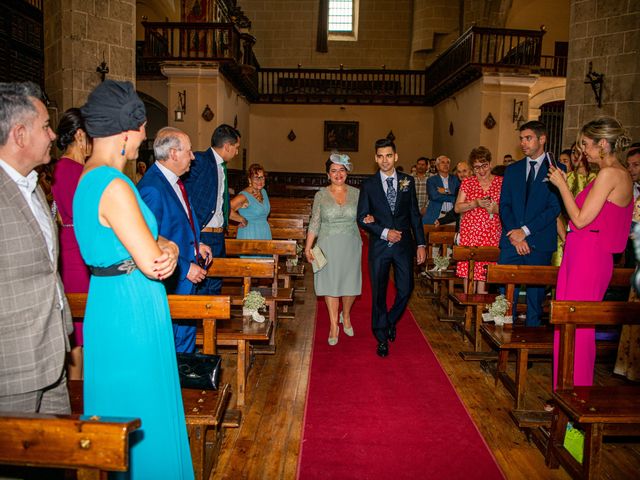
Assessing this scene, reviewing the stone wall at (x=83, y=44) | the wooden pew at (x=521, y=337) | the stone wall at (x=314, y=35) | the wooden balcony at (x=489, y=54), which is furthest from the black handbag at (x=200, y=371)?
the stone wall at (x=314, y=35)

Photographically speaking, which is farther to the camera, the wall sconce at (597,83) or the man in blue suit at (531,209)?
the wall sconce at (597,83)

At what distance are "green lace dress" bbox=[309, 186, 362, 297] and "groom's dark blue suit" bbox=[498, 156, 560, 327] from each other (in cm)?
133

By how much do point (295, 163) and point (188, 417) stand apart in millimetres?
16792

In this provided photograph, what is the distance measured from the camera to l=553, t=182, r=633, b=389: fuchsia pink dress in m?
3.12

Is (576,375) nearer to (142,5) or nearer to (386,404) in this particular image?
(386,404)

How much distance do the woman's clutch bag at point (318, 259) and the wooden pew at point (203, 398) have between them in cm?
170

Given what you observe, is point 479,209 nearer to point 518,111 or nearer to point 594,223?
point 594,223

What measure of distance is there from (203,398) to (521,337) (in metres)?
2.19

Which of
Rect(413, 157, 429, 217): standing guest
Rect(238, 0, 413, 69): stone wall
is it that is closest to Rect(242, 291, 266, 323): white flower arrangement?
Rect(413, 157, 429, 217): standing guest

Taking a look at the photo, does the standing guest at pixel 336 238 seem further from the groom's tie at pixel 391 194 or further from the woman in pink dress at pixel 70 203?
the woman in pink dress at pixel 70 203

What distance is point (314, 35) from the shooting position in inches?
855

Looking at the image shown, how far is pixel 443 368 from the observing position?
4.59 metres

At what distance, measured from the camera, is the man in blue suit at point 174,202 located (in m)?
3.23

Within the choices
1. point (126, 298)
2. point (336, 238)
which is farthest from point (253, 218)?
point (126, 298)
